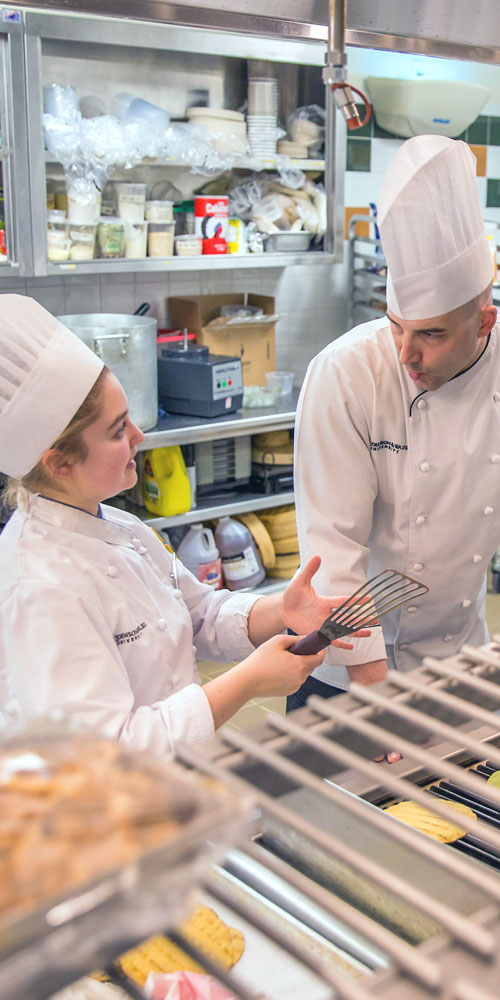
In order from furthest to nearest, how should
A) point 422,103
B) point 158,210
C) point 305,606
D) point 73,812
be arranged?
point 422,103
point 158,210
point 305,606
point 73,812

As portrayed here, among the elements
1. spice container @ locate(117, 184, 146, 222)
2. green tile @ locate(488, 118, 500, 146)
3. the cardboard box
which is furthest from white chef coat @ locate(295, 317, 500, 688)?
green tile @ locate(488, 118, 500, 146)

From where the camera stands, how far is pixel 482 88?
5.09 m

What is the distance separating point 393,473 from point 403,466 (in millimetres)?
25

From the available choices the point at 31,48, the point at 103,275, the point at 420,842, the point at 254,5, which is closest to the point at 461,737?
the point at 420,842

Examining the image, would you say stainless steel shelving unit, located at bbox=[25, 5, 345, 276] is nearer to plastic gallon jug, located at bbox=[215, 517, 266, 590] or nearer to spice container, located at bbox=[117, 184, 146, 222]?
spice container, located at bbox=[117, 184, 146, 222]

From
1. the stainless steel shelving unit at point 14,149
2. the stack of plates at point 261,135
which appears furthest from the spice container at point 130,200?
the stack of plates at point 261,135

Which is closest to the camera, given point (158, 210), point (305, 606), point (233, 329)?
point (305, 606)

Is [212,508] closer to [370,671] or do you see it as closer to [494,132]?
[370,671]

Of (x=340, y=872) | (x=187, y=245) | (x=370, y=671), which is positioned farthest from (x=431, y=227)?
(x=187, y=245)

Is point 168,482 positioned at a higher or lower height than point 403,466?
lower

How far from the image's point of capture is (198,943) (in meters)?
1.03

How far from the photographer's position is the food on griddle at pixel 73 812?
41cm

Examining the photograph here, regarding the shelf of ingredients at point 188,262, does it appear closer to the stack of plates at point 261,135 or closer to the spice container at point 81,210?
the spice container at point 81,210

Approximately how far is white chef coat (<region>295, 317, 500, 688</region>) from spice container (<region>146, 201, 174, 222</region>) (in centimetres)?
243
